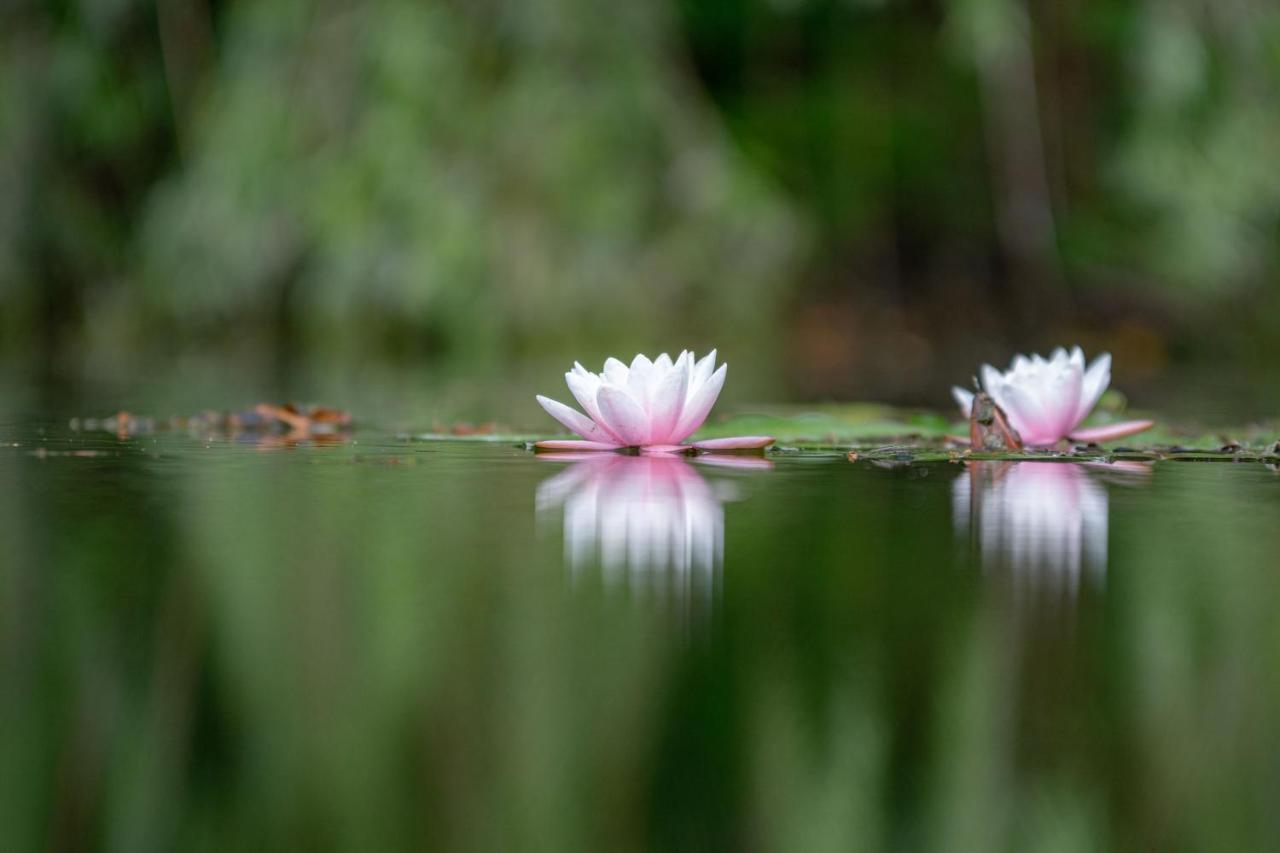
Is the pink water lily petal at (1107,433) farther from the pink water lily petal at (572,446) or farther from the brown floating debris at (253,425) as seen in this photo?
the brown floating debris at (253,425)

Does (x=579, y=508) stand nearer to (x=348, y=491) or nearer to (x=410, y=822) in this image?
(x=348, y=491)

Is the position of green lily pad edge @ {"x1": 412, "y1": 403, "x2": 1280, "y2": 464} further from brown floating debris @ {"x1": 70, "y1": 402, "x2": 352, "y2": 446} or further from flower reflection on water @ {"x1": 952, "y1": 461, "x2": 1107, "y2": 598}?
brown floating debris @ {"x1": 70, "y1": 402, "x2": 352, "y2": 446}

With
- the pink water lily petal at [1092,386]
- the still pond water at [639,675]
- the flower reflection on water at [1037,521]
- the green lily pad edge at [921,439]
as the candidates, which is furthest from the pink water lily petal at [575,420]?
the pink water lily petal at [1092,386]

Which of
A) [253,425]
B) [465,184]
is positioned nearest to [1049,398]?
[253,425]

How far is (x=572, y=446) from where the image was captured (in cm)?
241

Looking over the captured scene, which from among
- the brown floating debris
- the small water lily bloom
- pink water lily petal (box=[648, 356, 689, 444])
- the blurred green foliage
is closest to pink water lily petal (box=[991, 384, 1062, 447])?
the small water lily bloom

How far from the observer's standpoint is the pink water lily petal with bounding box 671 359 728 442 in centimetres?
221

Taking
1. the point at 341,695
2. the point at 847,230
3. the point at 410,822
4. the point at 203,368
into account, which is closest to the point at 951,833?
the point at 410,822

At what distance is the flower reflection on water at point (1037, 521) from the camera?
139 cm

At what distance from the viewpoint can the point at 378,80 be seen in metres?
6.34

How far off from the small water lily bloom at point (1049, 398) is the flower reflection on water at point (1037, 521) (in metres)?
0.15

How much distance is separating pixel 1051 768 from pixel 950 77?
305 inches

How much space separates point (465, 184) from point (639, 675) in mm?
5457

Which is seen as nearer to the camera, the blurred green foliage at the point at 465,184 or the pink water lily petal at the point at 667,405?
the pink water lily petal at the point at 667,405
